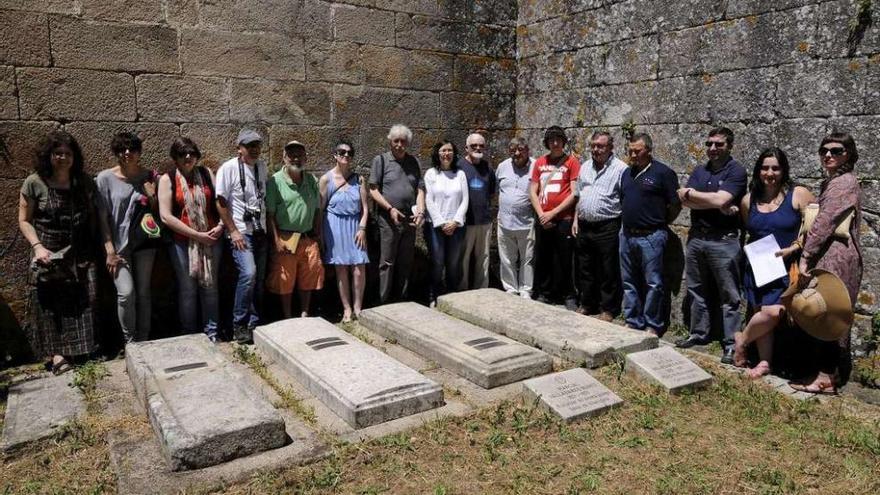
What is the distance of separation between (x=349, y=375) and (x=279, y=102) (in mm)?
2951

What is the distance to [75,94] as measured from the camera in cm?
516

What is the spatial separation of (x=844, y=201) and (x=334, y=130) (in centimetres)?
428

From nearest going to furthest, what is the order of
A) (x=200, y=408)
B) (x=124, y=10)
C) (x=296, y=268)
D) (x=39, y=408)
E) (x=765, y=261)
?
(x=200, y=408), (x=39, y=408), (x=765, y=261), (x=124, y=10), (x=296, y=268)

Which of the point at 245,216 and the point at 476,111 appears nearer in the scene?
the point at 245,216

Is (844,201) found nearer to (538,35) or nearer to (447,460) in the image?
(447,460)

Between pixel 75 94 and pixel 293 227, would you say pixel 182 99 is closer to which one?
pixel 75 94

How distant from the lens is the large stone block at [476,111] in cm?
704

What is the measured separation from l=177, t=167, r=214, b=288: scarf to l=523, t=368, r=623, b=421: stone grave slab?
270 centimetres


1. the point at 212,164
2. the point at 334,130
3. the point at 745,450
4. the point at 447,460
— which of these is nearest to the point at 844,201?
the point at 745,450

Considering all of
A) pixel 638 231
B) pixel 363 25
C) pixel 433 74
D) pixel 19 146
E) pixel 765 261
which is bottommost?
pixel 765 261

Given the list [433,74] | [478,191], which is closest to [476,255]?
[478,191]

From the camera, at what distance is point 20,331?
16.9 feet

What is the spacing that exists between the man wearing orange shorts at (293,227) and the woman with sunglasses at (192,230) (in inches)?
19.1

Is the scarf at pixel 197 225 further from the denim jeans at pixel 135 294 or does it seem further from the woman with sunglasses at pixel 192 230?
the denim jeans at pixel 135 294
